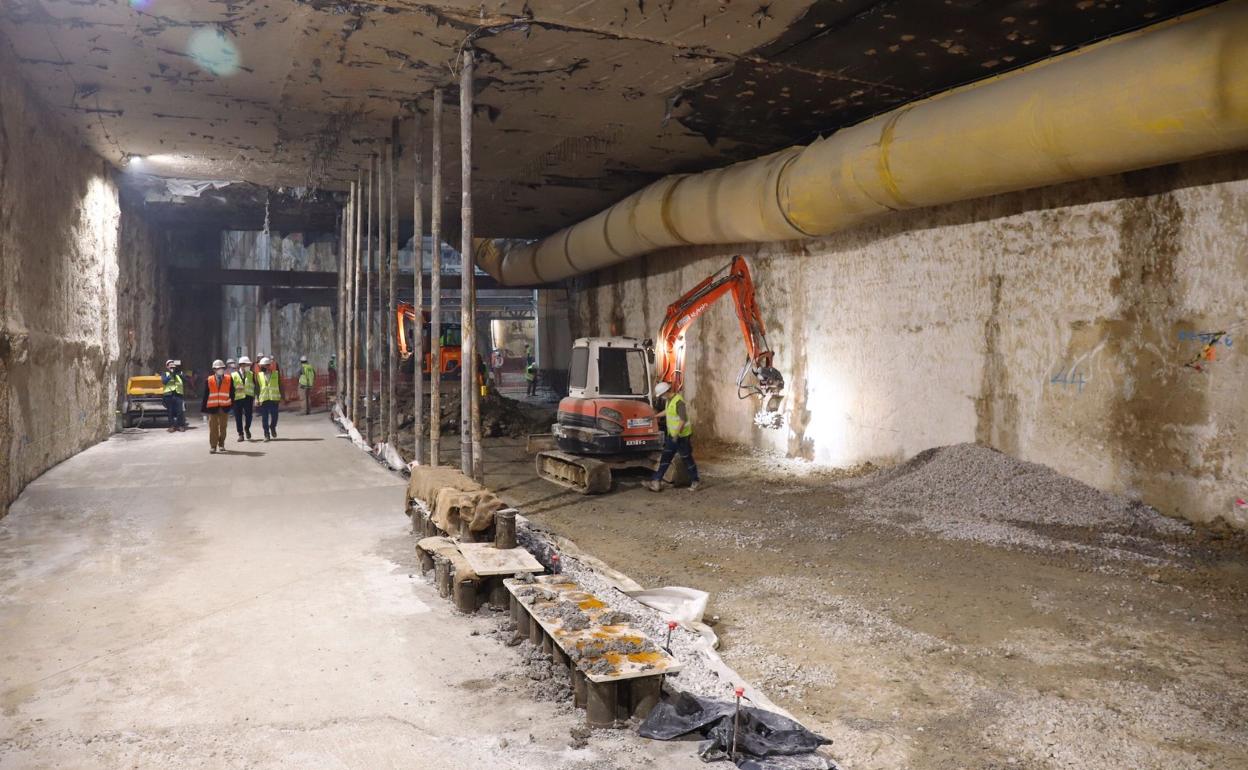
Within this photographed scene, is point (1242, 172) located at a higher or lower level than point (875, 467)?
higher

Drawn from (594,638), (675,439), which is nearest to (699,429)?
(675,439)

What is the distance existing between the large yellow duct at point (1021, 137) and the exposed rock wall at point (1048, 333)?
92 cm

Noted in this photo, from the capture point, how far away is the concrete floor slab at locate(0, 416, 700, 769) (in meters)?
3.61

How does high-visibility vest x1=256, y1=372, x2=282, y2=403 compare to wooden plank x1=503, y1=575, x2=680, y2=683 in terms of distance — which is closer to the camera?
wooden plank x1=503, y1=575, x2=680, y2=683

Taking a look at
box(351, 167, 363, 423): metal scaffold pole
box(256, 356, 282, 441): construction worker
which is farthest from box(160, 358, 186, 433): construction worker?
box(351, 167, 363, 423): metal scaffold pole

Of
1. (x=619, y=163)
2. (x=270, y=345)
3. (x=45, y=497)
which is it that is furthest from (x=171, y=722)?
→ (x=270, y=345)

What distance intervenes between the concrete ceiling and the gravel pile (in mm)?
4674

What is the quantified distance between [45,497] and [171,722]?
699cm

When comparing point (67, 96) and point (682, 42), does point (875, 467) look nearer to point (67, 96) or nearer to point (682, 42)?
point (682, 42)

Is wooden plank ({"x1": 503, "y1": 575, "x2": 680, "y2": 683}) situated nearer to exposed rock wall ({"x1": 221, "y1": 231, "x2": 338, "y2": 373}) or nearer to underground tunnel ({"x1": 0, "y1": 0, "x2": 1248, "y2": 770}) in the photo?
underground tunnel ({"x1": 0, "y1": 0, "x2": 1248, "y2": 770})

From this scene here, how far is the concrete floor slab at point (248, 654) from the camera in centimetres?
361

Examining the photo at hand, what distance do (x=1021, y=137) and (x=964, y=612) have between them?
468cm

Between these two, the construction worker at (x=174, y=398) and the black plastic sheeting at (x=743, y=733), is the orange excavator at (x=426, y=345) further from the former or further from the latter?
the black plastic sheeting at (x=743, y=733)

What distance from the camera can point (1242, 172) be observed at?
7.40m
